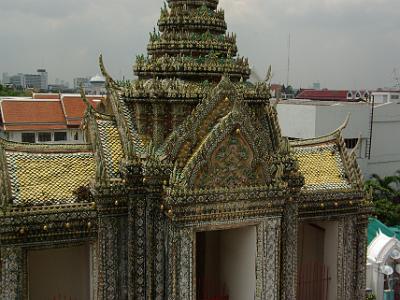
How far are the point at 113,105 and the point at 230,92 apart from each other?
2901 mm

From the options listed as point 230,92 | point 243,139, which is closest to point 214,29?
point 230,92

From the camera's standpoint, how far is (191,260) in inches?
361

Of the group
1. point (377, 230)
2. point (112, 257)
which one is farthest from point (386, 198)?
point (112, 257)

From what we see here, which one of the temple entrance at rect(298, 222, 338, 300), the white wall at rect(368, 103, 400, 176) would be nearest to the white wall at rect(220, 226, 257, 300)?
the temple entrance at rect(298, 222, 338, 300)

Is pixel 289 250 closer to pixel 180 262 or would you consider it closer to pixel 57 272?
pixel 180 262

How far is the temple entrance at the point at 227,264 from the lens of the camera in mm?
10039

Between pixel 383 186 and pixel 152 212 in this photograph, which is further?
pixel 383 186

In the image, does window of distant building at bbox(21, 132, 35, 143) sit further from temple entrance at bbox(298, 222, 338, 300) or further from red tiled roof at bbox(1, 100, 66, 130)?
temple entrance at bbox(298, 222, 338, 300)

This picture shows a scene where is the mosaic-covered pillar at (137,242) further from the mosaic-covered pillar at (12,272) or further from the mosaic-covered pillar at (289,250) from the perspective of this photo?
the mosaic-covered pillar at (289,250)

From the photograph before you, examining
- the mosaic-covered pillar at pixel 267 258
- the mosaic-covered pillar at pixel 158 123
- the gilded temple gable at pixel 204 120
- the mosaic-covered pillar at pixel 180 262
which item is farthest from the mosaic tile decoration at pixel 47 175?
the mosaic-covered pillar at pixel 267 258

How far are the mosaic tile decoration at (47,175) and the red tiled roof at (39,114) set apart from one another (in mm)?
28893

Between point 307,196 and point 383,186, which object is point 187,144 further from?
point 383,186

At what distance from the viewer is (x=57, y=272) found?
36.7ft

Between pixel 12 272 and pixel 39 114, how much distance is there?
1310 inches
